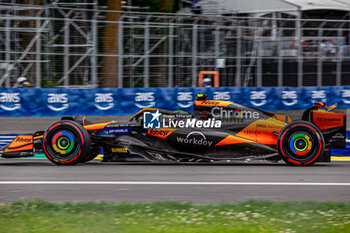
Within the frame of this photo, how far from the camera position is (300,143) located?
10000mm

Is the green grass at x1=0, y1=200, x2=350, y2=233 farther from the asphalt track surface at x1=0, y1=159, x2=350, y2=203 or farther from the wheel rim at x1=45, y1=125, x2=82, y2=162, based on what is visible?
the wheel rim at x1=45, y1=125, x2=82, y2=162

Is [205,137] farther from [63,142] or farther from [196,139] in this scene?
[63,142]

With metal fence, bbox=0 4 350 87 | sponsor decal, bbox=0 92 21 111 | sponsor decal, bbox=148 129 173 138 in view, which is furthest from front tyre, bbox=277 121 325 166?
sponsor decal, bbox=0 92 21 111

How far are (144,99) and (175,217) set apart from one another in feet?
27.9

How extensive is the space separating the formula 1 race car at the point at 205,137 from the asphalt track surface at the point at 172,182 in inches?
9.1

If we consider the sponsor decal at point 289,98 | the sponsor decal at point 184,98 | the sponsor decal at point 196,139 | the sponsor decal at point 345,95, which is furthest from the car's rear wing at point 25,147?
the sponsor decal at point 345,95

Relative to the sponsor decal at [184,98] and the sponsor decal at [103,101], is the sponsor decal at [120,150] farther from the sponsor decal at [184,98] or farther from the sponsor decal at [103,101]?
the sponsor decal at [184,98]

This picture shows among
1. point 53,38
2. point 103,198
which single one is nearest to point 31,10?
point 53,38

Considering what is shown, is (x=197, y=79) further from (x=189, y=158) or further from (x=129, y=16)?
(x=189, y=158)

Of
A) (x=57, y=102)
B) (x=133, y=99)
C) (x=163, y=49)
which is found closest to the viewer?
(x=57, y=102)

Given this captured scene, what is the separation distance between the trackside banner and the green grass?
7.54m

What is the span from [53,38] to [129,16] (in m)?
2.22

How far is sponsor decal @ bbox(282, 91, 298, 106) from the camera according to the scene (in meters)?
14.1

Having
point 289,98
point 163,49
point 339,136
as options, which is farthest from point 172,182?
point 163,49
